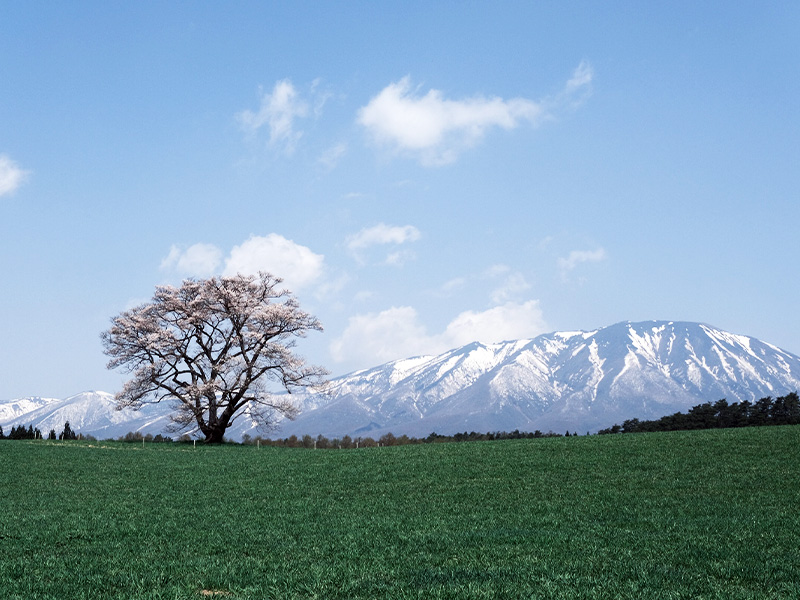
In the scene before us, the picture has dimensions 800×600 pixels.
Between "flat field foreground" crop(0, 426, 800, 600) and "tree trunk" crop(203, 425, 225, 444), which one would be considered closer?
"flat field foreground" crop(0, 426, 800, 600)

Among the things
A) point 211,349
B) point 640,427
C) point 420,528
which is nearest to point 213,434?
point 211,349

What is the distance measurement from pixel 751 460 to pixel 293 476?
2174 cm

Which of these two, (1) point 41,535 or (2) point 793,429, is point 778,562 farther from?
(2) point 793,429

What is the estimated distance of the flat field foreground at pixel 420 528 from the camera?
36.6ft

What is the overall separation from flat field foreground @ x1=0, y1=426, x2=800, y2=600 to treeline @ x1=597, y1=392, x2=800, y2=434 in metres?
34.9

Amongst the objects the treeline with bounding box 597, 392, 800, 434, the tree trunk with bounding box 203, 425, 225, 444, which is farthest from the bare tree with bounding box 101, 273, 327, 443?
the treeline with bounding box 597, 392, 800, 434

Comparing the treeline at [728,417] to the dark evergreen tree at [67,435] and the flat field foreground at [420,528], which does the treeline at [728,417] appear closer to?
the flat field foreground at [420,528]

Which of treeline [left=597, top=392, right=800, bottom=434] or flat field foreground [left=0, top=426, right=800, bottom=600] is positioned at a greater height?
treeline [left=597, top=392, right=800, bottom=434]

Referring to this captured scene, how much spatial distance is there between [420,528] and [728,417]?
66051 mm

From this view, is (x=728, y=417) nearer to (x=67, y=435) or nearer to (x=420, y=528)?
(x=420, y=528)

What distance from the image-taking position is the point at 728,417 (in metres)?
73.2

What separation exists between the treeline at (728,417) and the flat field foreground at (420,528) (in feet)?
114

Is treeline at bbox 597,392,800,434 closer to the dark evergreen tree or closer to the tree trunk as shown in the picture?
the tree trunk

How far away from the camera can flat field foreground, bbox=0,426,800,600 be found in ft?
36.6
